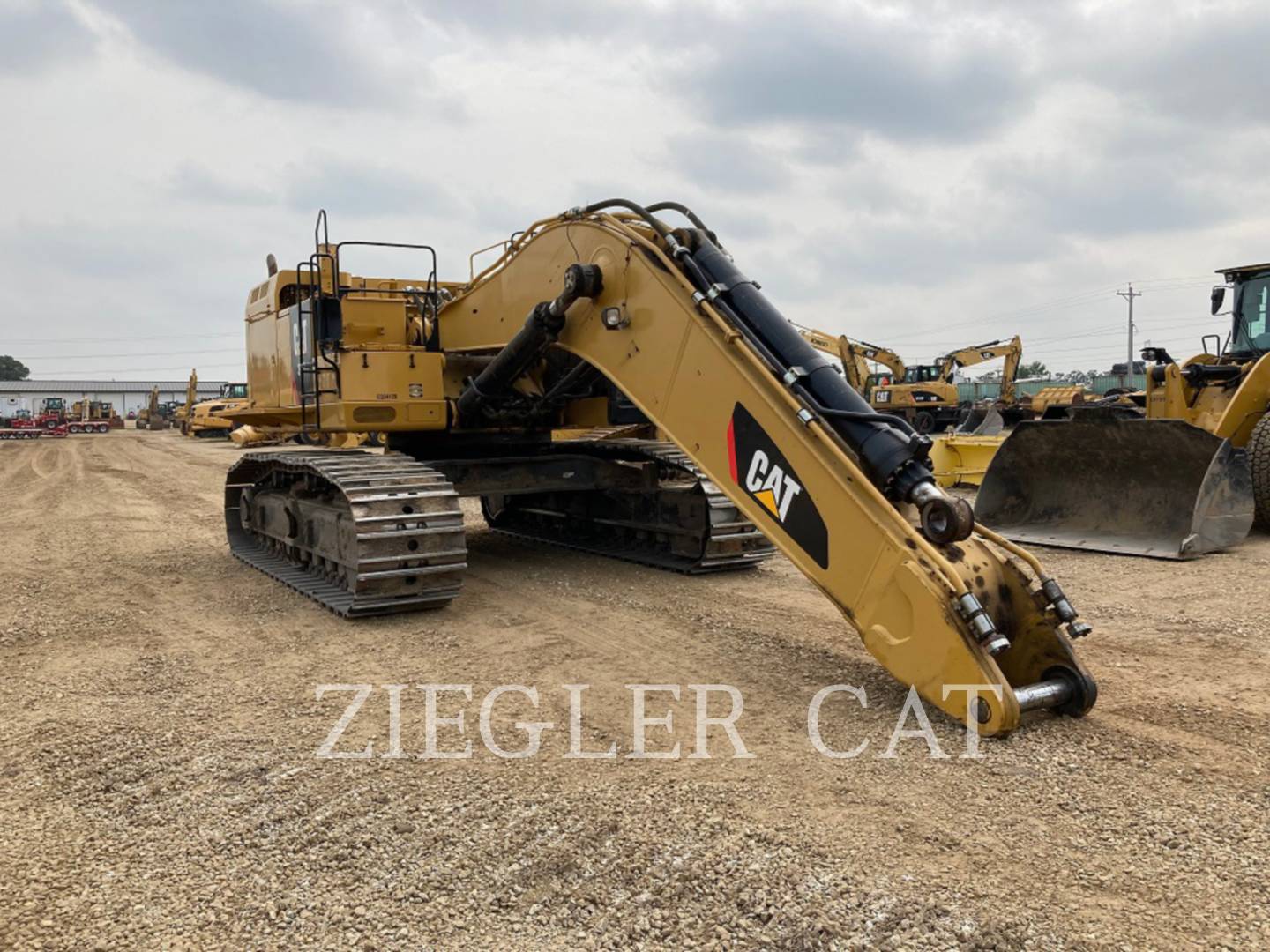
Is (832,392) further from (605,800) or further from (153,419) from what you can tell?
(153,419)

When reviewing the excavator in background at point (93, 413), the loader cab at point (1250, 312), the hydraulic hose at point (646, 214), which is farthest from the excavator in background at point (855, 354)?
the excavator in background at point (93, 413)

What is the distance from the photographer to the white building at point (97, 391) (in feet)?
323

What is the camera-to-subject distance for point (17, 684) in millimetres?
4938

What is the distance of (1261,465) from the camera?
9281 mm

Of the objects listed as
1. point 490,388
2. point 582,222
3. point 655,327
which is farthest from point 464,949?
point 490,388

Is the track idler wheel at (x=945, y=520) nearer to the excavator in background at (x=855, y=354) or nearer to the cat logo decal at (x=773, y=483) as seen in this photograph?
the cat logo decal at (x=773, y=483)

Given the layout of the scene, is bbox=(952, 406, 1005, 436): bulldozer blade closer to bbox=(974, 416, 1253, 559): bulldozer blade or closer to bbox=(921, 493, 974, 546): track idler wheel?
bbox=(974, 416, 1253, 559): bulldozer blade

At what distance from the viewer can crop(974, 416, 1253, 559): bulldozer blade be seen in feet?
26.9

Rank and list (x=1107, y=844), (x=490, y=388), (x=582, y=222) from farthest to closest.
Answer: (x=490, y=388)
(x=582, y=222)
(x=1107, y=844)

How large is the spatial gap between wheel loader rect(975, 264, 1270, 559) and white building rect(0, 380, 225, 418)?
95005 millimetres

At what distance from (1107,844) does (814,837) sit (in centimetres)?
88

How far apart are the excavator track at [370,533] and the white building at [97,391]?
94.4 m

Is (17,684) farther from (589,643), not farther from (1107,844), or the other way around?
(1107,844)

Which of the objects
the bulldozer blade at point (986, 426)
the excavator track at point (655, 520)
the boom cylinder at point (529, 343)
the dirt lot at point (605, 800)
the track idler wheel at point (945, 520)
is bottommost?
the dirt lot at point (605, 800)
